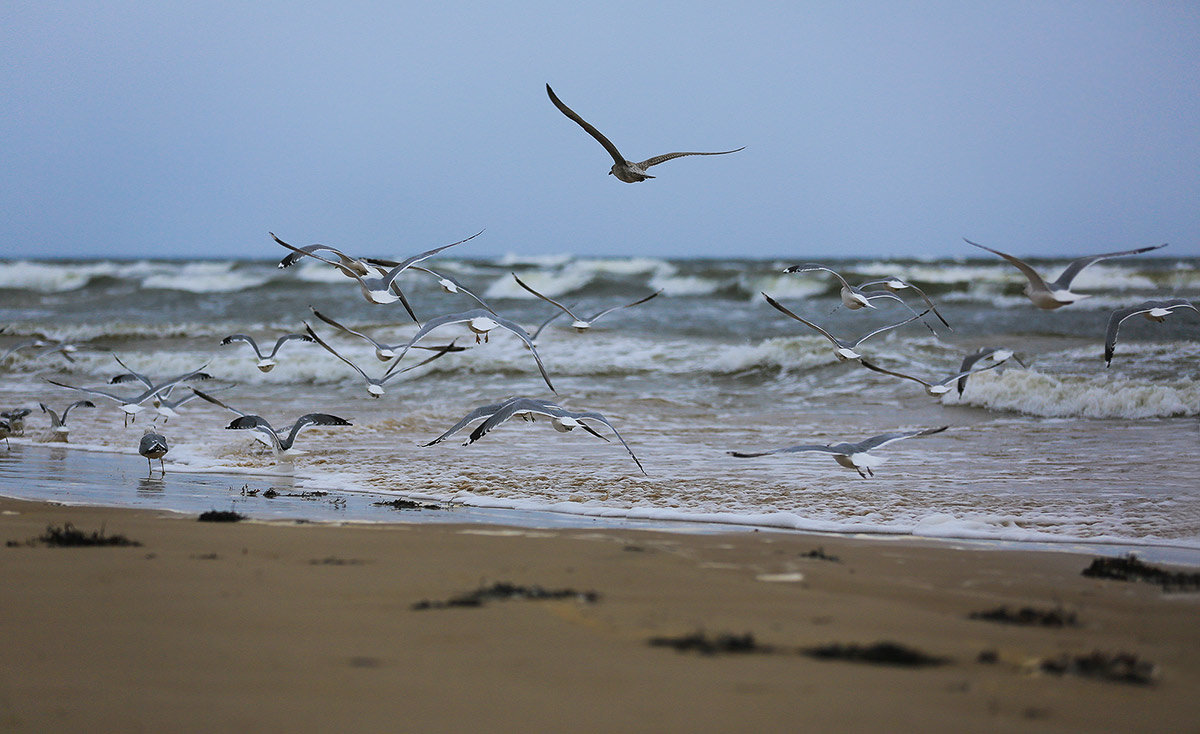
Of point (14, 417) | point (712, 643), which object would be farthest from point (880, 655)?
point (14, 417)

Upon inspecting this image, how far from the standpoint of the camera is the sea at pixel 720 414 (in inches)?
320

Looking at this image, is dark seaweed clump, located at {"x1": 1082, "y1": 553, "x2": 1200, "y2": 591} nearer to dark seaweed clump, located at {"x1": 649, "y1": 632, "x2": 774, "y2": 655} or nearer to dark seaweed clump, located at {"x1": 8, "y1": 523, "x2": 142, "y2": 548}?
dark seaweed clump, located at {"x1": 649, "y1": 632, "x2": 774, "y2": 655}

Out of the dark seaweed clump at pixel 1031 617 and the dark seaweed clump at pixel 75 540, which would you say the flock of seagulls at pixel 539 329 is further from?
the dark seaweed clump at pixel 1031 617

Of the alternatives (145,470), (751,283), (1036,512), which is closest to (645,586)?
(1036,512)

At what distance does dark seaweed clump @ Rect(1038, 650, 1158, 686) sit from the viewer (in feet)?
12.0

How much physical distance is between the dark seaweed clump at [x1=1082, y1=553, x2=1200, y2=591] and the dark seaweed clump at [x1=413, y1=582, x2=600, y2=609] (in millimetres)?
2641

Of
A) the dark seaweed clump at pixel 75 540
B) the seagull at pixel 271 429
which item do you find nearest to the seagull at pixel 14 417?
the seagull at pixel 271 429

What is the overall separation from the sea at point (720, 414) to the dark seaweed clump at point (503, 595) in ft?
9.37

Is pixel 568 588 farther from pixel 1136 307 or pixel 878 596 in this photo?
pixel 1136 307

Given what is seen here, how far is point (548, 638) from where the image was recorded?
404 cm

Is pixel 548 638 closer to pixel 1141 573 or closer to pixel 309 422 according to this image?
pixel 1141 573

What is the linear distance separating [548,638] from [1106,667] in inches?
75.7

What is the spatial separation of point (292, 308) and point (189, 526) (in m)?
27.0

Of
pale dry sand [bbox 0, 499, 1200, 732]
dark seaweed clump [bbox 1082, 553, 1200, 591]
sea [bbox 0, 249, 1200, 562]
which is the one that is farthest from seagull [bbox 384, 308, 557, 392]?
dark seaweed clump [bbox 1082, 553, 1200, 591]
